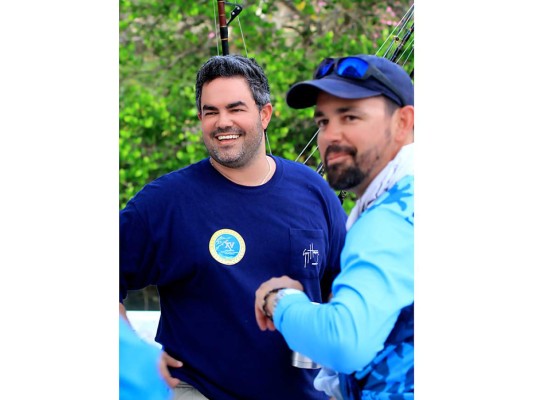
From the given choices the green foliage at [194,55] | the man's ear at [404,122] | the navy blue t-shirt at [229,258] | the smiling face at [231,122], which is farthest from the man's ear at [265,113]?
the green foliage at [194,55]

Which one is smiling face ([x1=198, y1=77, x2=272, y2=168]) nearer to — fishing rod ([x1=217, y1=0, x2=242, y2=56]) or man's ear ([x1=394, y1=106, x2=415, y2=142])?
A: fishing rod ([x1=217, y1=0, x2=242, y2=56])

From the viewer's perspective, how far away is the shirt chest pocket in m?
2.37

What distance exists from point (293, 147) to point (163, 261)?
3.64ft

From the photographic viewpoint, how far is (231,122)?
2.44m

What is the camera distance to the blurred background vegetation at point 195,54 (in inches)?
142

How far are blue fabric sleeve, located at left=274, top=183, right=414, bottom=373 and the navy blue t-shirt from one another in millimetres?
192

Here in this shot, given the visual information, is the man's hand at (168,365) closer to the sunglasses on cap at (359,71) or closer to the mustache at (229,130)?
the mustache at (229,130)

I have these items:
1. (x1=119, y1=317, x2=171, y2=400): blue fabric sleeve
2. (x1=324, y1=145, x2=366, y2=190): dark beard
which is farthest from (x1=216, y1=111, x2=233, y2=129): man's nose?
(x1=119, y1=317, x2=171, y2=400): blue fabric sleeve

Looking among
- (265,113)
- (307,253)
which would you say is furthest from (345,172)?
(265,113)

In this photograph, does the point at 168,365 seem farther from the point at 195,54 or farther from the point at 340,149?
the point at 195,54

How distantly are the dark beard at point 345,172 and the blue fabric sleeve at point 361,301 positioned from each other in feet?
0.31
